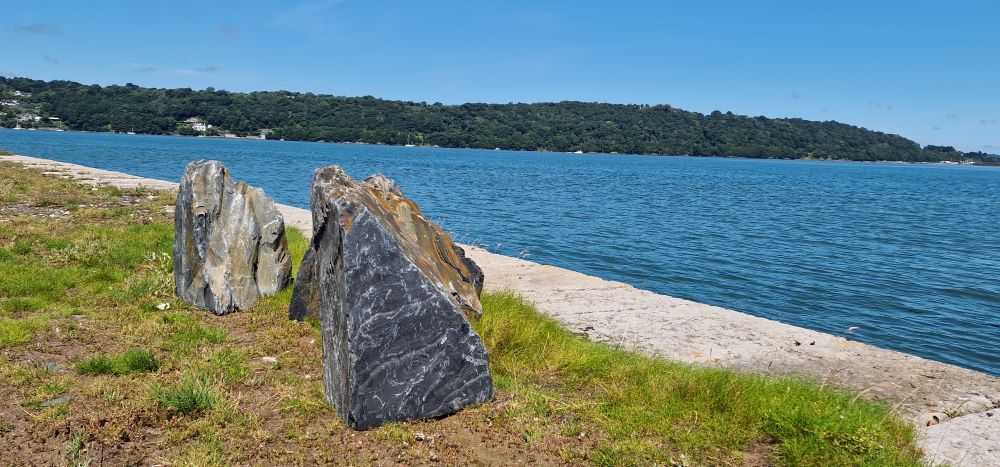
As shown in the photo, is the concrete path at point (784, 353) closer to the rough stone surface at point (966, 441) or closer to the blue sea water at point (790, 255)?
the rough stone surface at point (966, 441)

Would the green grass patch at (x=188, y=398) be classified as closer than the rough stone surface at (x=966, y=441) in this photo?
No

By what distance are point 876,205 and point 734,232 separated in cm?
2708

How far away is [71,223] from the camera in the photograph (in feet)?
43.3

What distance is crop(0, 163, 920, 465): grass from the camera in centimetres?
464

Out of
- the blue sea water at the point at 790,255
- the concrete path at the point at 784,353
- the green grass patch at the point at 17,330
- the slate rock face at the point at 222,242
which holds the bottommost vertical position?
the blue sea water at the point at 790,255

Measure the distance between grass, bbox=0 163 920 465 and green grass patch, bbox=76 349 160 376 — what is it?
1 centimetres

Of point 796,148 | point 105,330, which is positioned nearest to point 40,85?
point 796,148

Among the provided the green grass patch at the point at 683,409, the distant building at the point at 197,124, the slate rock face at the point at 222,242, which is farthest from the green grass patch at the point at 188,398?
the distant building at the point at 197,124

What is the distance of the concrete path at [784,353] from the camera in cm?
546

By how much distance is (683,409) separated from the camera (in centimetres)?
533

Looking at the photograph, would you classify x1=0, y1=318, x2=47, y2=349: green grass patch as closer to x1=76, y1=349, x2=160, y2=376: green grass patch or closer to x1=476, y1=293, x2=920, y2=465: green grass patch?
x1=76, y1=349, x2=160, y2=376: green grass patch

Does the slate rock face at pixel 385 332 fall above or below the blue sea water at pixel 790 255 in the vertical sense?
above

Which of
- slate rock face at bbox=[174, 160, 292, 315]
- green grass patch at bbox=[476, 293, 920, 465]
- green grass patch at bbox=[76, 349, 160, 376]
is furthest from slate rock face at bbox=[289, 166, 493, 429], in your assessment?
slate rock face at bbox=[174, 160, 292, 315]

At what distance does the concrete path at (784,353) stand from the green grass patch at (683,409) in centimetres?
44
